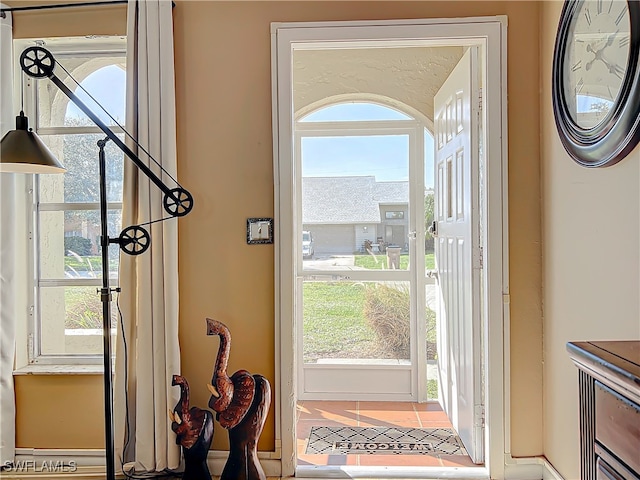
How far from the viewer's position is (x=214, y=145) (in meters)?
2.17

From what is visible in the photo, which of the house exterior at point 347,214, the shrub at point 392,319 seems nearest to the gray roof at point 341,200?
the house exterior at point 347,214

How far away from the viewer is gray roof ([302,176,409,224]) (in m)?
3.22

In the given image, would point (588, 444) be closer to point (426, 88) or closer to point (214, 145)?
point (214, 145)

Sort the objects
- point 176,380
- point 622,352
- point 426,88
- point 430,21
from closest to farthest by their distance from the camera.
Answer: point 622,352
point 176,380
point 430,21
point 426,88

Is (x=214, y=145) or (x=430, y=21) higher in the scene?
(x=430, y=21)

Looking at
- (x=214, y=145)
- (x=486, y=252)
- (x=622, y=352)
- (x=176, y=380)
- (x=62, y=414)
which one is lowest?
(x=62, y=414)

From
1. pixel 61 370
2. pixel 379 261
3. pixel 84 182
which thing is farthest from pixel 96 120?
pixel 379 261

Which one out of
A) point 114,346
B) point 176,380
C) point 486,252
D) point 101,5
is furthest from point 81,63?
point 486,252

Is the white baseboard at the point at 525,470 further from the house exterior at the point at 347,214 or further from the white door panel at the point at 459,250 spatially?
the house exterior at the point at 347,214

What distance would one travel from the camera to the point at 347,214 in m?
3.25

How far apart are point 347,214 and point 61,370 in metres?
1.96

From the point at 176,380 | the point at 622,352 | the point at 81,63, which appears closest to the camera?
the point at 622,352

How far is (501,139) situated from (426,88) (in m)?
1.09

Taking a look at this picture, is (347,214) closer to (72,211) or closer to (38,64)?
(72,211)
